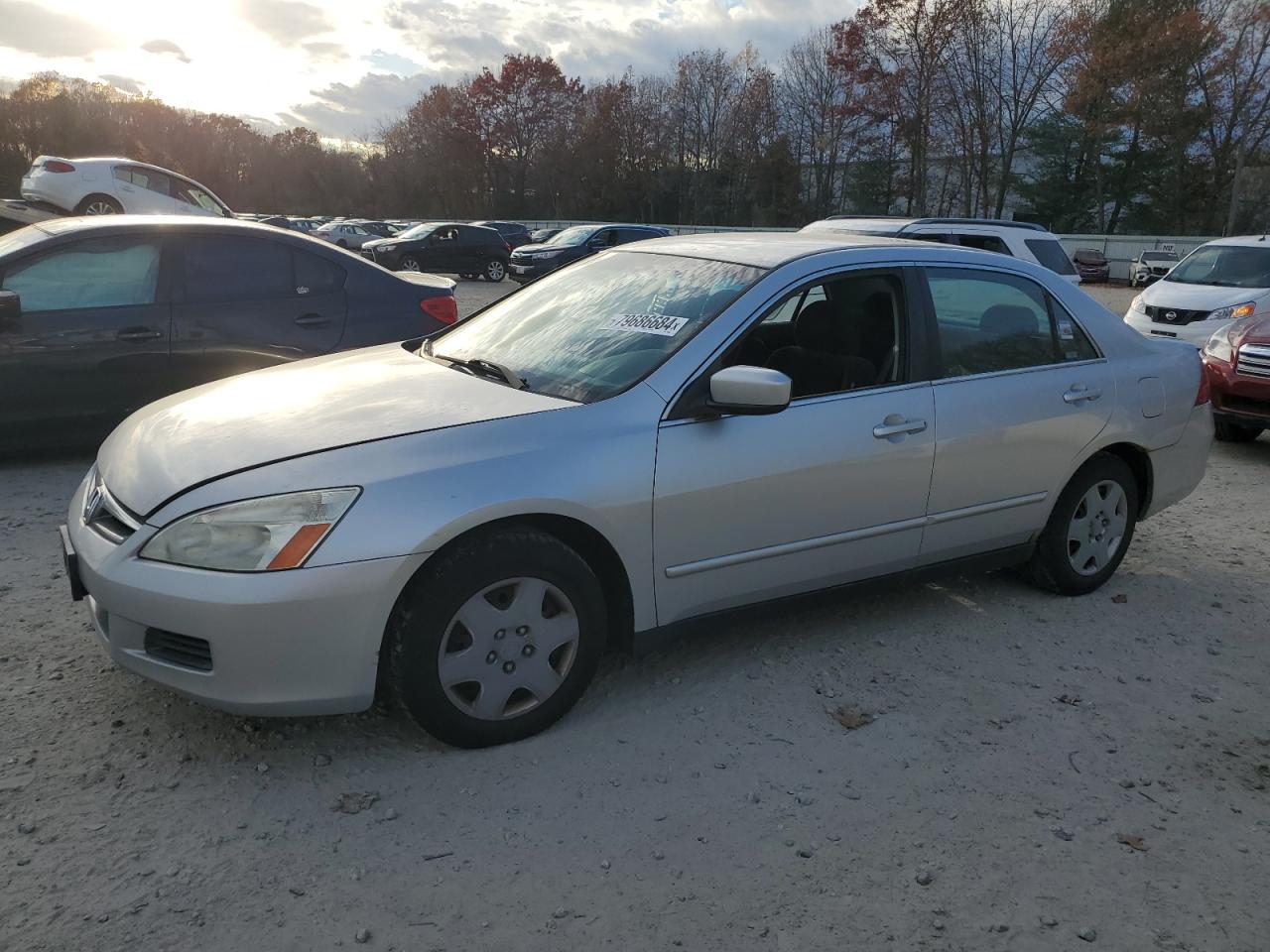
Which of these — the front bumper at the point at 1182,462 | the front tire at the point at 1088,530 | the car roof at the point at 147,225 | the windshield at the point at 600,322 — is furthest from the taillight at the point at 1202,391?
the car roof at the point at 147,225

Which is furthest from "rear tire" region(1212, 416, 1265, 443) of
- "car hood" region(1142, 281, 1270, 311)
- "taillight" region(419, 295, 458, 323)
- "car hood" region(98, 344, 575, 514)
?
"car hood" region(98, 344, 575, 514)

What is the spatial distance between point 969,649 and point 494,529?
218 cm

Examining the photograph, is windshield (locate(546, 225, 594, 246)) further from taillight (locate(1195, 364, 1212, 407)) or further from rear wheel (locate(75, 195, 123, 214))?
taillight (locate(1195, 364, 1212, 407))

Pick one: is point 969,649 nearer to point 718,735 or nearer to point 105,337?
point 718,735

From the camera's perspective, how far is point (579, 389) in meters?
3.32

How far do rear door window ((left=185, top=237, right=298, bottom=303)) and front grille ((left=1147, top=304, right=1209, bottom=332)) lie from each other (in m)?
9.96

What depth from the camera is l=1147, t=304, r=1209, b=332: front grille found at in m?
11.1

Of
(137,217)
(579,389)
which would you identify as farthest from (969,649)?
(137,217)

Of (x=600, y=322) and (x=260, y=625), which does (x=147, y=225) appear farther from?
(x=260, y=625)

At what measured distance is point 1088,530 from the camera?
452 centimetres

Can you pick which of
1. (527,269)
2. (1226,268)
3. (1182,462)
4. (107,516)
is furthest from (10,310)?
(527,269)

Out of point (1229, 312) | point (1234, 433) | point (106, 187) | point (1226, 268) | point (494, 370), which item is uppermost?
point (106, 187)

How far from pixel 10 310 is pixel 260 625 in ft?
12.8

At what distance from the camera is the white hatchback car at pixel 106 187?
17.0 metres
